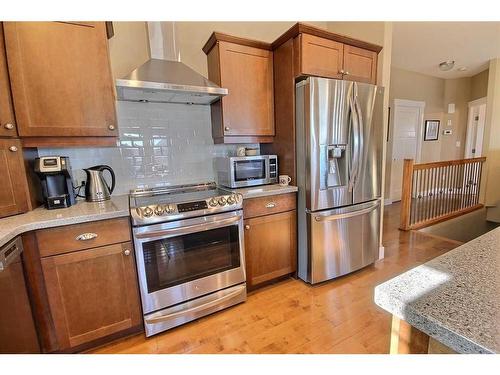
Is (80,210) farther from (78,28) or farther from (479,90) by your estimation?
(479,90)

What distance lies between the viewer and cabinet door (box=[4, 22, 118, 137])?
1.48 meters

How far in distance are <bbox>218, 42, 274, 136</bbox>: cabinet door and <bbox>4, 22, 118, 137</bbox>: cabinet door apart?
0.88 m

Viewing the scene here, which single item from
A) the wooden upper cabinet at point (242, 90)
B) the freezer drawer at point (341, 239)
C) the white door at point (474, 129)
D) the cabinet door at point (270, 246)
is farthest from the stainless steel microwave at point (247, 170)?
the white door at point (474, 129)

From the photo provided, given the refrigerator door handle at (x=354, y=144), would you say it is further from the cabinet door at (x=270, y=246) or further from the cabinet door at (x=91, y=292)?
the cabinet door at (x=91, y=292)

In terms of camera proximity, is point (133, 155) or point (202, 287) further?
point (133, 155)

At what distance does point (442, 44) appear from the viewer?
3879mm

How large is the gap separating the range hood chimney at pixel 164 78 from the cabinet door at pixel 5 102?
22.8 inches

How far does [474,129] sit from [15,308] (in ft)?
27.6

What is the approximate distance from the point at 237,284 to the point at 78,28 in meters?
2.09

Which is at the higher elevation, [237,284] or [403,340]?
[403,340]

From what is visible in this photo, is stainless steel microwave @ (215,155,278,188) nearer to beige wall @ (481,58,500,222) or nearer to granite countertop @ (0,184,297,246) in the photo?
granite countertop @ (0,184,297,246)

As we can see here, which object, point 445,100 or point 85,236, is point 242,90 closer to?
point 85,236
